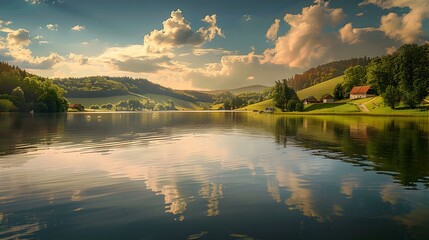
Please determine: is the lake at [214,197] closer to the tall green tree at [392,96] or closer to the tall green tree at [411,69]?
the tall green tree at [392,96]

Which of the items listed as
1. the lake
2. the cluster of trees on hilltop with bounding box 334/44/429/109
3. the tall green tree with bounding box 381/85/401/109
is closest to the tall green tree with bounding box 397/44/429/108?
the cluster of trees on hilltop with bounding box 334/44/429/109

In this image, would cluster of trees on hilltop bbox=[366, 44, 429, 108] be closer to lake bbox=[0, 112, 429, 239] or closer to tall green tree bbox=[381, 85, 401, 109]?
tall green tree bbox=[381, 85, 401, 109]

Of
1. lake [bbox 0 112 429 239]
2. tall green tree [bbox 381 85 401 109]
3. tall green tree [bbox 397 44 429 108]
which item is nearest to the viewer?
lake [bbox 0 112 429 239]

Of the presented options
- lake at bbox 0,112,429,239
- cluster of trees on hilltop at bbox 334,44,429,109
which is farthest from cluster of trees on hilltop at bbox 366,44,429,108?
lake at bbox 0,112,429,239

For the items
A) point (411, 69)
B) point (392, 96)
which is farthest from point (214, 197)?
point (411, 69)

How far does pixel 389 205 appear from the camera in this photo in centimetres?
1616

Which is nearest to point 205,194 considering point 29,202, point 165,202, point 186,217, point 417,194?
point 165,202

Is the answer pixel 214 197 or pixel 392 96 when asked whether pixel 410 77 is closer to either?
pixel 392 96

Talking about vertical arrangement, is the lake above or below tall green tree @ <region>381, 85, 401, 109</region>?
below

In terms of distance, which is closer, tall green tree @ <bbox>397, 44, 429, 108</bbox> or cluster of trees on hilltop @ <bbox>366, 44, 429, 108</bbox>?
cluster of trees on hilltop @ <bbox>366, 44, 429, 108</bbox>

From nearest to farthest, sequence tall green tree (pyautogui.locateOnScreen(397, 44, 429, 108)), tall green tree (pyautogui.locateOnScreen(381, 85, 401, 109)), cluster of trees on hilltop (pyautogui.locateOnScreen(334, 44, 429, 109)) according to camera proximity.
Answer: cluster of trees on hilltop (pyautogui.locateOnScreen(334, 44, 429, 109)), tall green tree (pyautogui.locateOnScreen(397, 44, 429, 108)), tall green tree (pyautogui.locateOnScreen(381, 85, 401, 109))

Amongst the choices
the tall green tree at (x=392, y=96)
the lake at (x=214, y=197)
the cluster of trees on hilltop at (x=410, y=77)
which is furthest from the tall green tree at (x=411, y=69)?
the lake at (x=214, y=197)

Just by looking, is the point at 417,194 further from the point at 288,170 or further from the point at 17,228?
the point at 17,228

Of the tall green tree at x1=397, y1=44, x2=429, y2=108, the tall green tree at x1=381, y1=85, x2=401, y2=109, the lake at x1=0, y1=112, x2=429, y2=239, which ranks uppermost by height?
the tall green tree at x1=397, y1=44, x2=429, y2=108
